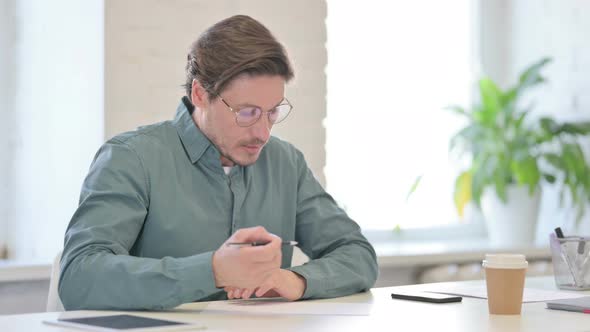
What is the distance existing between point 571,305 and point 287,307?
0.54 m

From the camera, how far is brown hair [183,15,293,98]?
2.02 meters

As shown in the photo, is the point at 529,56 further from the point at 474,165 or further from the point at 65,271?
the point at 65,271

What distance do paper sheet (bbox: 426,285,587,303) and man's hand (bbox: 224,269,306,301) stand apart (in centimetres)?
34

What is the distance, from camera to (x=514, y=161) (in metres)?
3.76

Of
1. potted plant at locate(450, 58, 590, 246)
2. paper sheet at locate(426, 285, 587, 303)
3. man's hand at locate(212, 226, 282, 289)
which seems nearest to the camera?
man's hand at locate(212, 226, 282, 289)

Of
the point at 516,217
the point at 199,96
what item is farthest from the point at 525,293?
the point at 516,217

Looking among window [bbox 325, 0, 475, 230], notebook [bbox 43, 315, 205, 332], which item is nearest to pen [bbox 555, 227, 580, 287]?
notebook [bbox 43, 315, 205, 332]

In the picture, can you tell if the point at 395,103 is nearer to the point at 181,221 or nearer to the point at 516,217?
the point at 516,217

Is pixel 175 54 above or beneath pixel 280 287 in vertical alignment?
above

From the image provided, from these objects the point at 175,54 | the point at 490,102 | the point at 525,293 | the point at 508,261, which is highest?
the point at 175,54

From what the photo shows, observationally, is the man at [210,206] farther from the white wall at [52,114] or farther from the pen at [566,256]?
the white wall at [52,114]

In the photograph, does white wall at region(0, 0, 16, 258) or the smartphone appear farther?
white wall at region(0, 0, 16, 258)

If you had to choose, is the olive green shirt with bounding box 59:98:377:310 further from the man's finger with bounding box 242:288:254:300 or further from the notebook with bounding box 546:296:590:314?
the notebook with bounding box 546:296:590:314

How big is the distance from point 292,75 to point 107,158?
47cm
